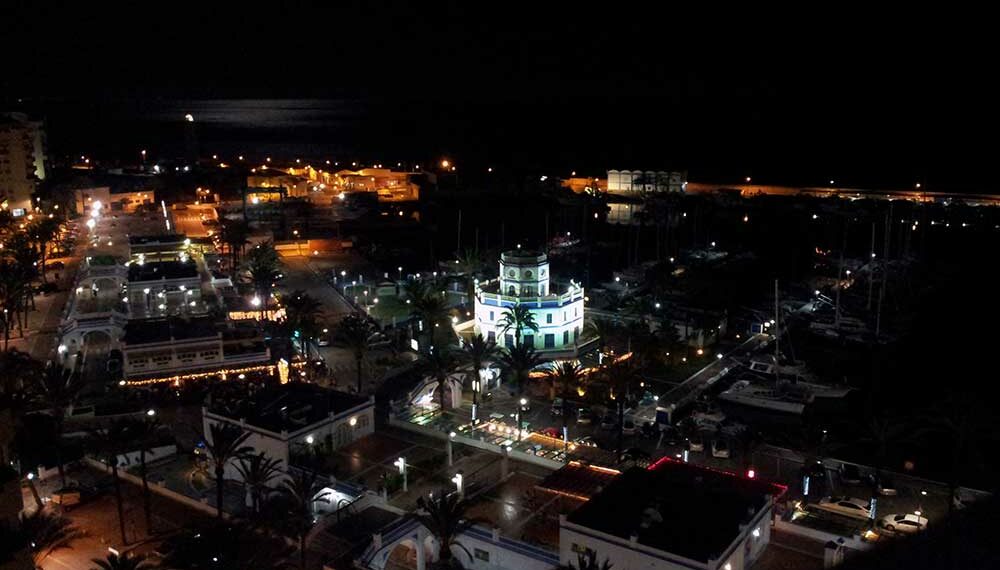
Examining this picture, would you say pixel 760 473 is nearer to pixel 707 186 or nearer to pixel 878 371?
pixel 878 371

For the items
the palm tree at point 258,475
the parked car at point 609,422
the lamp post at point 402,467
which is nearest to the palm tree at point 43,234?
the palm tree at point 258,475

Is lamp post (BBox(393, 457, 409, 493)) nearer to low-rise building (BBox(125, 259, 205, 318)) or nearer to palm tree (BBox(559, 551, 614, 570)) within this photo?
palm tree (BBox(559, 551, 614, 570))

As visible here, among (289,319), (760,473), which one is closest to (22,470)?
(289,319)

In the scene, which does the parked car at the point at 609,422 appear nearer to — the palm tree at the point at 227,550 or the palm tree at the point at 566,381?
the palm tree at the point at 566,381

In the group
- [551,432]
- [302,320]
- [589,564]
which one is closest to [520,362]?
[551,432]

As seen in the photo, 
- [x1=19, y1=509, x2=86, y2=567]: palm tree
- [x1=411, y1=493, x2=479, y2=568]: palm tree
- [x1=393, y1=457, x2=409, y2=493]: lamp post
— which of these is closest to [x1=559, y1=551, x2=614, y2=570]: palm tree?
[x1=411, y1=493, x2=479, y2=568]: palm tree

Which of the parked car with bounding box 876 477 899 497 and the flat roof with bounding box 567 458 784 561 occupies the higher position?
the flat roof with bounding box 567 458 784 561
